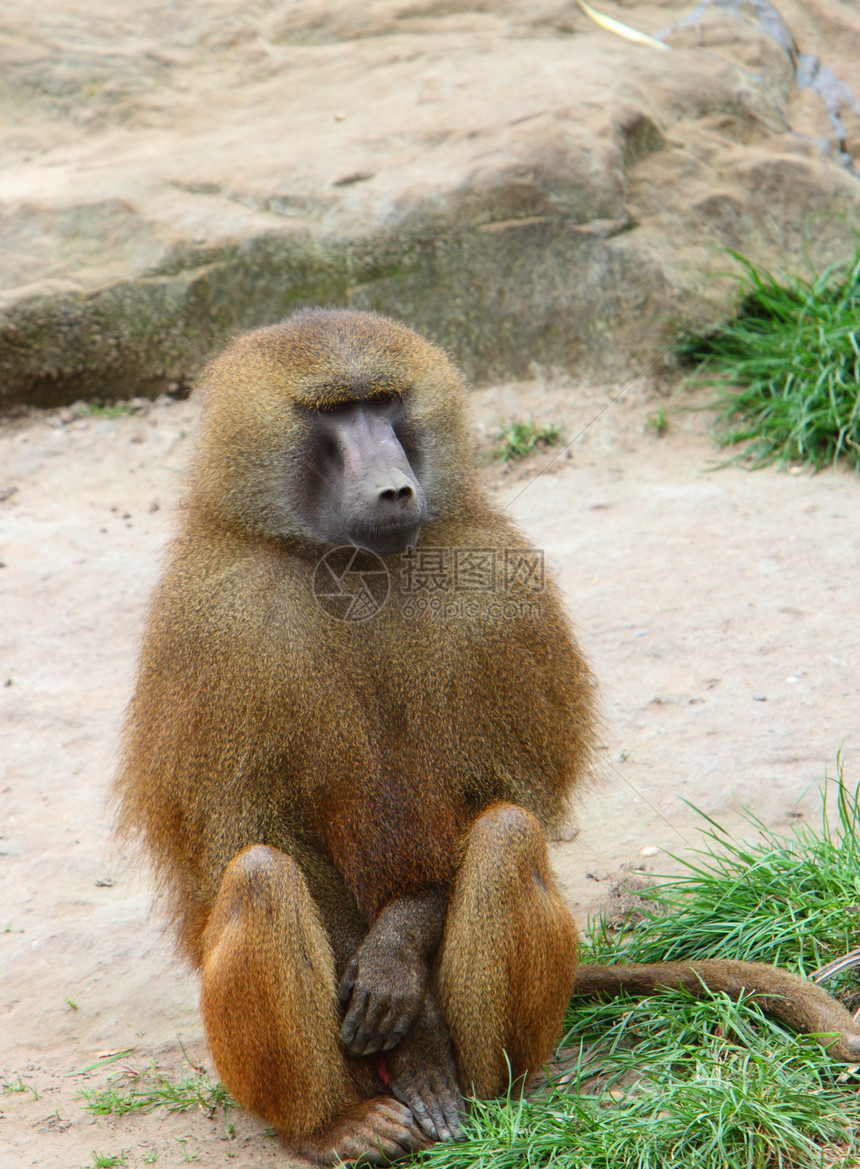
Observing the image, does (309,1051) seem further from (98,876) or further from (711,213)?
(711,213)

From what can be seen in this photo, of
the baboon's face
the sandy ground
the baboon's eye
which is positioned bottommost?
the sandy ground

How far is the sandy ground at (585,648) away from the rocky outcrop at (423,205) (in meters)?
0.39

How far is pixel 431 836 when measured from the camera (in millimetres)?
2572

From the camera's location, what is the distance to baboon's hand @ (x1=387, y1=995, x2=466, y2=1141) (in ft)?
8.18

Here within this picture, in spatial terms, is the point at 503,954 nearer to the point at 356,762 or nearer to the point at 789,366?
the point at 356,762

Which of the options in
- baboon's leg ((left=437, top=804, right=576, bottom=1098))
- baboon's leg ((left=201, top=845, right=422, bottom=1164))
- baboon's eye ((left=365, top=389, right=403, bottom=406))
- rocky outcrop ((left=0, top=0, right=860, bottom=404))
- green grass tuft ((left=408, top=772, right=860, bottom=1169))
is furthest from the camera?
rocky outcrop ((left=0, top=0, right=860, bottom=404))

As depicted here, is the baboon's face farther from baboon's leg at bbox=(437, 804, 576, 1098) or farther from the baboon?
baboon's leg at bbox=(437, 804, 576, 1098)

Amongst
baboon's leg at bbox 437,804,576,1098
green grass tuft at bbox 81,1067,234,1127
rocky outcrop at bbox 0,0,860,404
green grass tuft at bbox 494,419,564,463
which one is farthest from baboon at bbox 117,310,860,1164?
rocky outcrop at bbox 0,0,860,404

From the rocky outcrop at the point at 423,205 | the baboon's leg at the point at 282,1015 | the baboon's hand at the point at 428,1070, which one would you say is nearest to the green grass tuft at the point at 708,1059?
the baboon's hand at the point at 428,1070

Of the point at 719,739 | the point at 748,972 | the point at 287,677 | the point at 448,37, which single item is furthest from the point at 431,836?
the point at 448,37

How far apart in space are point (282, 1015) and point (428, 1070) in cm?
38

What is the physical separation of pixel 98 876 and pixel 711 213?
4.45m

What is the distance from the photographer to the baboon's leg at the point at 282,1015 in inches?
92.8

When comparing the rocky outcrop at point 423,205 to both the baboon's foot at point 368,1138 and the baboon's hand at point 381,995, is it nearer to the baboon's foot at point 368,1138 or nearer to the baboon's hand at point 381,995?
the baboon's hand at point 381,995
